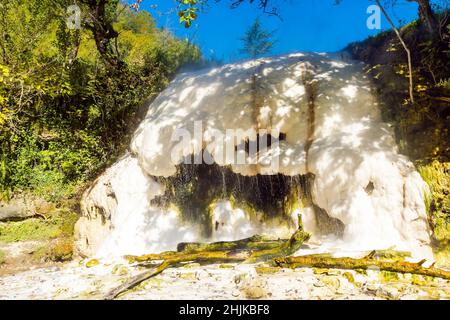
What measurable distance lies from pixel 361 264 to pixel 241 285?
179cm

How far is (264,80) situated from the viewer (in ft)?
29.0

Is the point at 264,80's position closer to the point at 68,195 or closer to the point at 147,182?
the point at 147,182

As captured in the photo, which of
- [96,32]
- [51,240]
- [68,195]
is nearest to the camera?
[51,240]

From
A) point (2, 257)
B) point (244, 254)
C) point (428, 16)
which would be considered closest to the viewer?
point (244, 254)

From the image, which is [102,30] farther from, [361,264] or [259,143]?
[361,264]

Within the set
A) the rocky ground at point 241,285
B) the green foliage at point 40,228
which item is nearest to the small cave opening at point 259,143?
the rocky ground at point 241,285

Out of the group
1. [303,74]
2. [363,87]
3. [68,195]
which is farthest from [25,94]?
[363,87]

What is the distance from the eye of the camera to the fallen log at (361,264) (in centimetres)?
462

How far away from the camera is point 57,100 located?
439 inches

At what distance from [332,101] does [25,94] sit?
8876 mm

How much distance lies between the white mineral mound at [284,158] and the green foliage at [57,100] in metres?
1.81

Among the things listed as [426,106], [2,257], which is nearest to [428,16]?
[426,106]

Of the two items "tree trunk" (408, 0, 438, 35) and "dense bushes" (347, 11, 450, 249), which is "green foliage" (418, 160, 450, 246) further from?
"tree trunk" (408, 0, 438, 35)

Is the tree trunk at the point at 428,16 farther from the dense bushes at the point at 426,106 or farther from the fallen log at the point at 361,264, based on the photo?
the fallen log at the point at 361,264
